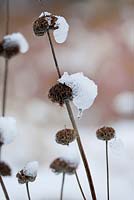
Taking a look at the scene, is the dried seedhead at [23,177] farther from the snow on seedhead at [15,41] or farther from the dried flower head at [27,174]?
the snow on seedhead at [15,41]

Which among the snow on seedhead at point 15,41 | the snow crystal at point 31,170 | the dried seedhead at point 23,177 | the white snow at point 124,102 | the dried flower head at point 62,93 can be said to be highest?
the snow on seedhead at point 15,41

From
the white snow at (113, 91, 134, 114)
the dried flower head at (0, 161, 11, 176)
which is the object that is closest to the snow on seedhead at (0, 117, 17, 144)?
the dried flower head at (0, 161, 11, 176)

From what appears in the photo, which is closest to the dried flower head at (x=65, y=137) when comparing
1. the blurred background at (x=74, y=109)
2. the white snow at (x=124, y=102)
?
the blurred background at (x=74, y=109)

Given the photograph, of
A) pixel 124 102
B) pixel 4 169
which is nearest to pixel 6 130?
pixel 4 169

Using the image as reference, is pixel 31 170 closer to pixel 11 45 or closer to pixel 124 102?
pixel 11 45

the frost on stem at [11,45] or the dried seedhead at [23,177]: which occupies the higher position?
the frost on stem at [11,45]

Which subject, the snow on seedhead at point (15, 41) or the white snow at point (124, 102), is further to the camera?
the white snow at point (124, 102)
